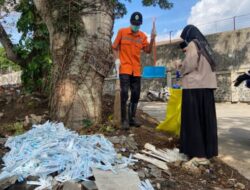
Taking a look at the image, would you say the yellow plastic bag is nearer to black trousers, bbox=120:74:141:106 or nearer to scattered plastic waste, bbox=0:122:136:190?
black trousers, bbox=120:74:141:106

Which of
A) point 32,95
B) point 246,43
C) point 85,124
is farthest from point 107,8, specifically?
point 246,43

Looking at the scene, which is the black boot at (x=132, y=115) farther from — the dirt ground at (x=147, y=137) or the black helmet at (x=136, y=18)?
the black helmet at (x=136, y=18)

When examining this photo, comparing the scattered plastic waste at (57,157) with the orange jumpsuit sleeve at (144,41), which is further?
the orange jumpsuit sleeve at (144,41)

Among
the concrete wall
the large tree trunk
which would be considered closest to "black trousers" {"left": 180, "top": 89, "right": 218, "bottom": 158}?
the large tree trunk

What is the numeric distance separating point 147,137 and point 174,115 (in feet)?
2.25

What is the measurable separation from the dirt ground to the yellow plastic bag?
16 cm

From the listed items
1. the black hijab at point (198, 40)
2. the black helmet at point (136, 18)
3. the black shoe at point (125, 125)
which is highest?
the black helmet at point (136, 18)

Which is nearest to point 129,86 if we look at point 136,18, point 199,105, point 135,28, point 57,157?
point 135,28

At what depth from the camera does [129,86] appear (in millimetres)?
6199

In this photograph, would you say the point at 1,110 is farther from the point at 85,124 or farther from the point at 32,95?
the point at 85,124

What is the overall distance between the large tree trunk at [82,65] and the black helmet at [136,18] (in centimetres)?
46

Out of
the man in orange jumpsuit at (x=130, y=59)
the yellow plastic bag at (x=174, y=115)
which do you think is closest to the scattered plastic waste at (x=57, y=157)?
the man in orange jumpsuit at (x=130, y=59)

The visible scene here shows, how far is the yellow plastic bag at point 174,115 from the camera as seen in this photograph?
6012 mm

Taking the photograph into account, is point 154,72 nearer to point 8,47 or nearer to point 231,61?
point 231,61
